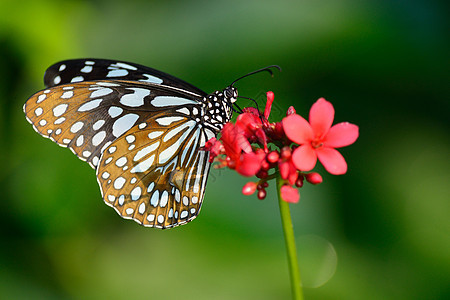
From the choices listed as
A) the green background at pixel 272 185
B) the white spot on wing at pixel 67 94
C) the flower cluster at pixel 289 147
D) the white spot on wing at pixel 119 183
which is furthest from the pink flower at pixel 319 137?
the green background at pixel 272 185

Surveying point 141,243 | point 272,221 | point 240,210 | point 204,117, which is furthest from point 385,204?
point 141,243

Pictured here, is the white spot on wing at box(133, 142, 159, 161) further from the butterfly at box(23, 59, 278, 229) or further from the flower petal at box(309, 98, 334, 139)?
the flower petal at box(309, 98, 334, 139)

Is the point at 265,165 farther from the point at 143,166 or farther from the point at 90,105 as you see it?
the point at 90,105

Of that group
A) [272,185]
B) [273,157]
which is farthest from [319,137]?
[272,185]

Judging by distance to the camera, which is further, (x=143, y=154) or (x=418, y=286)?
(x=418, y=286)

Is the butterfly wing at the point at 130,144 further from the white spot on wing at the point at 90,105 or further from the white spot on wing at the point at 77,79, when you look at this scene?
the white spot on wing at the point at 77,79

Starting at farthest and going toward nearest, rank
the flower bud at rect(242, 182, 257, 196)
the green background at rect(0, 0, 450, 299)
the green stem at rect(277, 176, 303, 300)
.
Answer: the green background at rect(0, 0, 450, 299)
the flower bud at rect(242, 182, 257, 196)
the green stem at rect(277, 176, 303, 300)

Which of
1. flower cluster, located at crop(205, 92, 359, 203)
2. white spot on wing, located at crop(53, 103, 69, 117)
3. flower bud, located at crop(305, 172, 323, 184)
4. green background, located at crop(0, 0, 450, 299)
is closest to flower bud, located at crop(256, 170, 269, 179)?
flower cluster, located at crop(205, 92, 359, 203)

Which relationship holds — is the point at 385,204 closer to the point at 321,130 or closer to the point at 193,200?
the point at 193,200

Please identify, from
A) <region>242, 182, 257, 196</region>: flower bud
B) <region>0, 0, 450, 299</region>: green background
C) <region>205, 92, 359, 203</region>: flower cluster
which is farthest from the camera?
<region>0, 0, 450, 299</region>: green background
